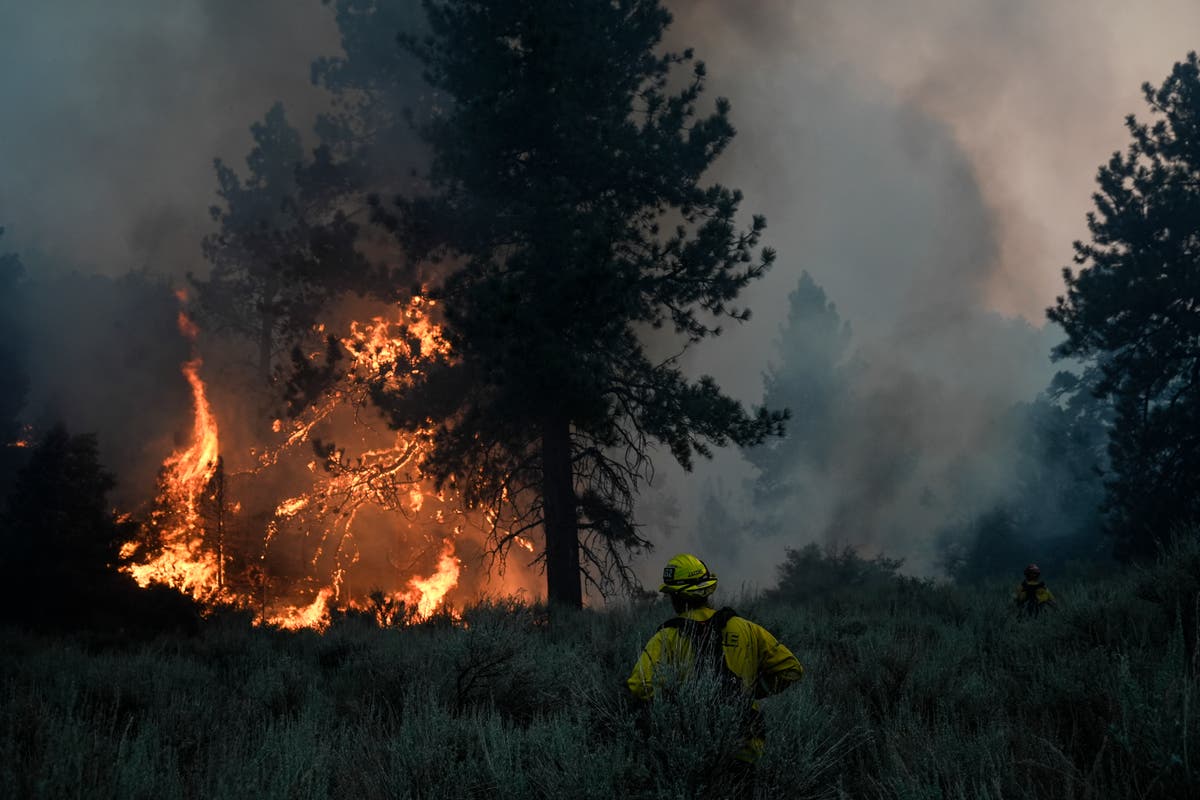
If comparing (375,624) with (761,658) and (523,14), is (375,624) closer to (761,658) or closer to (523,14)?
(761,658)

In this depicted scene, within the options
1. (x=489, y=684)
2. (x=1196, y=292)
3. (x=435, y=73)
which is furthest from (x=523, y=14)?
(x=1196, y=292)

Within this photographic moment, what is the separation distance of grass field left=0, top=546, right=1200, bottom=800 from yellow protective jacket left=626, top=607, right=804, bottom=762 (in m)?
0.19

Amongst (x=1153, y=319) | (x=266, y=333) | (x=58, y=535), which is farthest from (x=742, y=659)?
(x=266, y=333)

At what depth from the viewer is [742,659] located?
163 inches

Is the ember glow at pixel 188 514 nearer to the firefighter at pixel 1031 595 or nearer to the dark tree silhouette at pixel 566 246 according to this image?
the dark tree silhouette at pixel 566 246

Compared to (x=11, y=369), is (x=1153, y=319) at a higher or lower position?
lower

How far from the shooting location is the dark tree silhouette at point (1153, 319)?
Answer: 17.6 metres

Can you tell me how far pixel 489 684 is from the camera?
634 centimetres

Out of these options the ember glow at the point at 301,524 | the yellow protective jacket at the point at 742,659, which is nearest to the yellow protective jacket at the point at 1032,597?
the yellow protective jacket at the point at 742,659

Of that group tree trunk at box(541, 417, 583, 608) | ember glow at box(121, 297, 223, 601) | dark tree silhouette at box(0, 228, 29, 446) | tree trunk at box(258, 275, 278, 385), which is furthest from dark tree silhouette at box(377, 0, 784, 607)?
dark tree silhouette at box(0, 228, 29, 446)

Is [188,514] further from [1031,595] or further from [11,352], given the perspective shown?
[1031,595]

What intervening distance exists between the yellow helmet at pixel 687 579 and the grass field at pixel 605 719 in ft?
2.30

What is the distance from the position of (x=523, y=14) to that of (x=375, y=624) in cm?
1135

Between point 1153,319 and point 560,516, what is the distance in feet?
50.4
